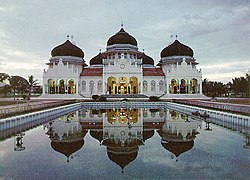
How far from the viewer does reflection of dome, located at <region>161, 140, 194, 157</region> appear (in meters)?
9.22

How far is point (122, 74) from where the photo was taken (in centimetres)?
4141

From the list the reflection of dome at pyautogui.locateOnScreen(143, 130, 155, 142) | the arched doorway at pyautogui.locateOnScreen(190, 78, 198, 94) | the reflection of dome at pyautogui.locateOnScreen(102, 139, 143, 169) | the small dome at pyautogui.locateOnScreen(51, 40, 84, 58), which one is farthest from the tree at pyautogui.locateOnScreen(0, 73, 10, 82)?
the reflection of dome at pyautogui.locateOnScreen(102, 139, 143, 169)

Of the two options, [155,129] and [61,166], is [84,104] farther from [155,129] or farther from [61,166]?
[61,166]

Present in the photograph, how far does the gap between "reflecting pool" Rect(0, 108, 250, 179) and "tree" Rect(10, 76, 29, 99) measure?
150 ft

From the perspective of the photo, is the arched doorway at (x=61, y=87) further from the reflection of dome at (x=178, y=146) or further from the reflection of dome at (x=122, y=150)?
the reflection of dome at (x=178, y=146)

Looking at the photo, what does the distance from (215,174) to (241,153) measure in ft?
9.30

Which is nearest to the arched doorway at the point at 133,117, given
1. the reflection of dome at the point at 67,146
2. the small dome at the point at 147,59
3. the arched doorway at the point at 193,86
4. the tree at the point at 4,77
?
the reflection of dome at the point at 67,146

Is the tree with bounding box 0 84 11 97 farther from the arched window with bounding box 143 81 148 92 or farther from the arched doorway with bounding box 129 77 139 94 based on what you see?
the arched window with bounding box 143 81 148 92

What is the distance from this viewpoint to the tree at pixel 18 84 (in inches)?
2176

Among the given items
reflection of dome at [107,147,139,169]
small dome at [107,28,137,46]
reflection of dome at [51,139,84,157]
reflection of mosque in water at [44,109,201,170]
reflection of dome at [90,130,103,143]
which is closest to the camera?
reflection of dome at [107,147,139,169]

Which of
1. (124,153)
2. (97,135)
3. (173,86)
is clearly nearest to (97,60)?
(173,86)

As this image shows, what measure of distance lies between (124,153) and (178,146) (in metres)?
2.67

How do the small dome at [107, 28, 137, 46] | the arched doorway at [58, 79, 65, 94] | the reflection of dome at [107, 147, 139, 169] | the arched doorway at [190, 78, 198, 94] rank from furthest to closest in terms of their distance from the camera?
the arched doorway at [58, 79, 65, 94] → the arched doorway at [190, 78, 198, 94] → the small dome at [107, 28, 137, 46] → the reflection of dome at [107, 147, 139, 169]

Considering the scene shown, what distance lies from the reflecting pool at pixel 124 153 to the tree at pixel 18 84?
1800 inches
